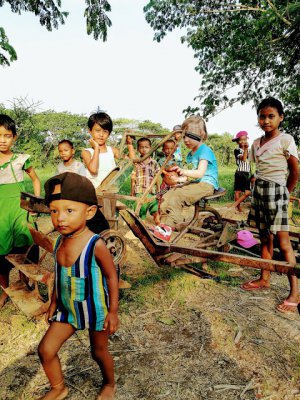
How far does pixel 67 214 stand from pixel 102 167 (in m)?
1.94

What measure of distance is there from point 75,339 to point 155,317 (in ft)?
2.76

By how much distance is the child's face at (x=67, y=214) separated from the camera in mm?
1715

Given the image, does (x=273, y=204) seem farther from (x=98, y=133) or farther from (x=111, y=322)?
(x=111, y=322)

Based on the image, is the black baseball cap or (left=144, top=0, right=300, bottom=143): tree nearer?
the black baseball cap

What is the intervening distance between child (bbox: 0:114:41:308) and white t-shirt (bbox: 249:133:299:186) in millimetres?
2533

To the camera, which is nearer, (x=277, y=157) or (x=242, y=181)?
(x=277, y=157)

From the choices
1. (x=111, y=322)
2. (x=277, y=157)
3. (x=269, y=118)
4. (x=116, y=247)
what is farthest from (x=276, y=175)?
(x=111, y=322)

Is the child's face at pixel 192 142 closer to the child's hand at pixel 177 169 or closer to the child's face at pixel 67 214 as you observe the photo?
the child's hand at pixel 177 169

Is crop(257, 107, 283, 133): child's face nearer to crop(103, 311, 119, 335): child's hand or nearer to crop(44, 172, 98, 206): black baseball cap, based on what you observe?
crop(44, 172, 98, 206): black baseball cap

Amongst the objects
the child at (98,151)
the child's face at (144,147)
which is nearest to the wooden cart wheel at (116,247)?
the child at (98,151)

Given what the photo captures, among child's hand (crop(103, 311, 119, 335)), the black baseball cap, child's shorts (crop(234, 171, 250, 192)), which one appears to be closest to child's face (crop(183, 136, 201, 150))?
the black baseball cap

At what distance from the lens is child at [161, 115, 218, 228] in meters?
3.59

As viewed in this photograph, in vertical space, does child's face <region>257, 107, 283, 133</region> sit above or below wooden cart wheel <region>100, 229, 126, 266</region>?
above

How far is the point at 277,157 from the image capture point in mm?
3189
